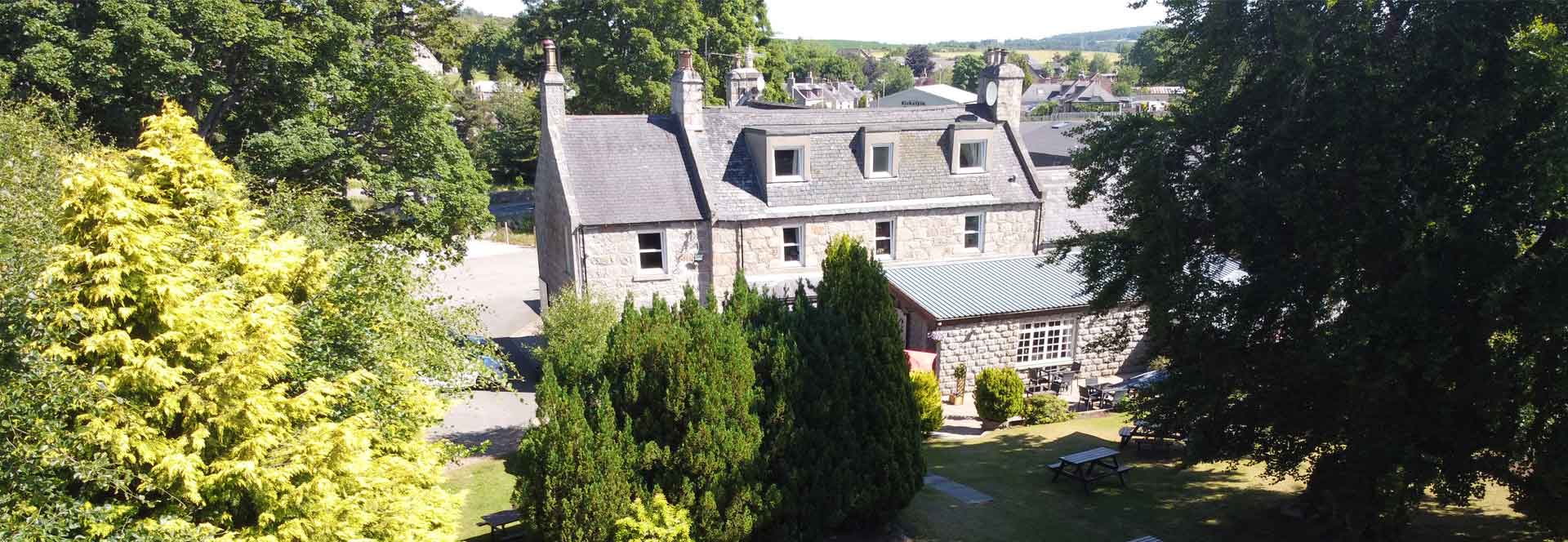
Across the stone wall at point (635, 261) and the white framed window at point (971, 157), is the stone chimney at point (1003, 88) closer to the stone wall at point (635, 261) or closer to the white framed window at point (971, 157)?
the white framed window at point (971, 157)

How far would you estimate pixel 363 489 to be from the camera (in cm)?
978

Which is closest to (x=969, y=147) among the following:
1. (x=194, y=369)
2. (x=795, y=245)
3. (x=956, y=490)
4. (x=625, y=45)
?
(x=795, y=245)

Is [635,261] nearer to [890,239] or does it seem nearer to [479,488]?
[890,239]

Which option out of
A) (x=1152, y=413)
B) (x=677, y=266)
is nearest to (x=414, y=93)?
(x=677, y=266)

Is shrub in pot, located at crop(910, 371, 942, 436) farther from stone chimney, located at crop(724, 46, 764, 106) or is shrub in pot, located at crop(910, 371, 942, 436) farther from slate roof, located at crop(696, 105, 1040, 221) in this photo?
stone chimney, located at crop(724, 46, 764, 106)

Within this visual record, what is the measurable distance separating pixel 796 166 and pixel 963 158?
19.7 feet

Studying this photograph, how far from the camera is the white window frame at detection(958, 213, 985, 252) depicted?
2978cm

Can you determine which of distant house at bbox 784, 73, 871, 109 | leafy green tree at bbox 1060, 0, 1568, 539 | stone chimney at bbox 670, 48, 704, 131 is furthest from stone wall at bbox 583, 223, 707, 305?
distant house at bbox 784, 73, 871, 109

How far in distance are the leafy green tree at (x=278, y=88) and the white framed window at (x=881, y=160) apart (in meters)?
12.8

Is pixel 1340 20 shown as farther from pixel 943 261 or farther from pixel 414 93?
pixel 414 93

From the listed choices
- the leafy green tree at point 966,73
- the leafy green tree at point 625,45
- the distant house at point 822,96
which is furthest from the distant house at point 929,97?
the leafy green tree at point 625,45

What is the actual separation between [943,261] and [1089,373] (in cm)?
587

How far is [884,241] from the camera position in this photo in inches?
1149

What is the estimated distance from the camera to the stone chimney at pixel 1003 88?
30.7 meters
